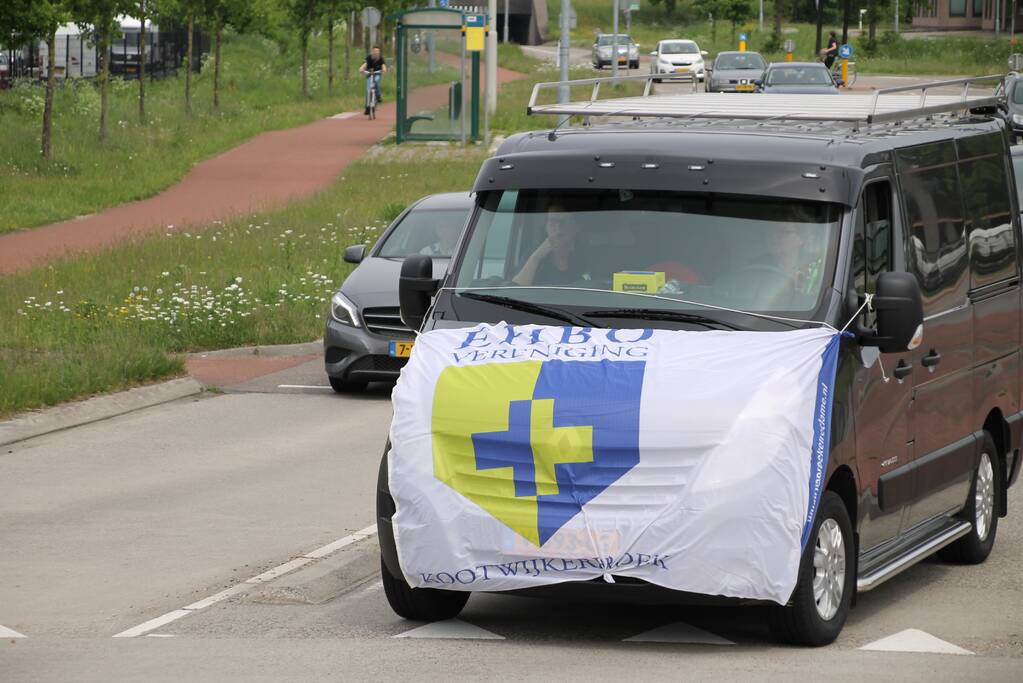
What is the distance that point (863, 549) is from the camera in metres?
7.78

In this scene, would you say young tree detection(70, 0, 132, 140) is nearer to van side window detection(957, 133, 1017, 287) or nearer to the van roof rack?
the van roof rack

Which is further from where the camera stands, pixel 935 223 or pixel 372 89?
pixel 372 89

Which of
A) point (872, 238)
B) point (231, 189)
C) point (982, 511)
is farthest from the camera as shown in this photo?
point (231, 189)

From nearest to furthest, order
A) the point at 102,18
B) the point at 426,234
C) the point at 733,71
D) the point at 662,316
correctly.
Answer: the point at 662,316 < the point at 426,234 < the point at 102,18 < the point at 733,71

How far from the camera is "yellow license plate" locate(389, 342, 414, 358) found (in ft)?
51.0

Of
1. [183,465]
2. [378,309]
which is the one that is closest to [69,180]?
[378,309]

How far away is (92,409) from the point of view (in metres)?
14.6

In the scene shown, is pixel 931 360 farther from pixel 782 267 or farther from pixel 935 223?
pixel 782 267

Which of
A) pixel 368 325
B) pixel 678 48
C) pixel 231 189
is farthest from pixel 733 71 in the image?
pixel 368 325

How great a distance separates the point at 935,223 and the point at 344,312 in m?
8.08

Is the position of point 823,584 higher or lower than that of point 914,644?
higher

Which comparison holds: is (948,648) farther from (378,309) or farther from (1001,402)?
(378,309)

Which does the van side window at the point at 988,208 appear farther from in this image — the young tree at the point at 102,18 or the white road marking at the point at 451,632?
the young tree at the point at 102,18

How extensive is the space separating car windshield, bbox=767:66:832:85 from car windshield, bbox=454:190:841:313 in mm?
39764
